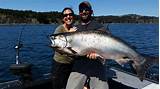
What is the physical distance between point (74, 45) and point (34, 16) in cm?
16345

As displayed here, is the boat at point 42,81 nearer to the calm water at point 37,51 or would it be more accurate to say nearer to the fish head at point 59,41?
the calm water at point 37,51

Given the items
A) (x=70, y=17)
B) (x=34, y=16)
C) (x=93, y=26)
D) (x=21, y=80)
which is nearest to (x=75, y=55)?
(x=93, y=26)

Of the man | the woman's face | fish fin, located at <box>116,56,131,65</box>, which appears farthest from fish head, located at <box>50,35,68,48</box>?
fish fin, located at <box>116,56,131,65</box>

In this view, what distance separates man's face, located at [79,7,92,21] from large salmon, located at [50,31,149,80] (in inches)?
13.2

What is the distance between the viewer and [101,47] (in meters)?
4.52

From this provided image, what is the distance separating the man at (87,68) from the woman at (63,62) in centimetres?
34

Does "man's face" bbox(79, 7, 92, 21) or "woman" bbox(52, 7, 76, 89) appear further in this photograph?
"woman" bbox(52, 7, 76, 89)

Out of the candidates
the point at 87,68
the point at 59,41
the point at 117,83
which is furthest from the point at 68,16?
the point at 117,83

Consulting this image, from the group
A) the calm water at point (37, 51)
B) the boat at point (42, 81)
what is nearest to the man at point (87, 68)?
the calm water at point (37, 51)

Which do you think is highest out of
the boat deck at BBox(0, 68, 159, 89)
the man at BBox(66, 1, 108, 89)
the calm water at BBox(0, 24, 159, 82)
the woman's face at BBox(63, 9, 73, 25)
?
the woman's face at BBox(63, 9, 73, 25)

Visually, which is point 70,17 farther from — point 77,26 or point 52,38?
point 52,38

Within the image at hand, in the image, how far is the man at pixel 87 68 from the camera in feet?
15.8

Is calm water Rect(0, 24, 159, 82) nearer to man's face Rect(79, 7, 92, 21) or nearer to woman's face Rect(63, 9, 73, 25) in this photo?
A: woman's face Rect(63, 9, 73, 25)

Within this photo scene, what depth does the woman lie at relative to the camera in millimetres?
5253
